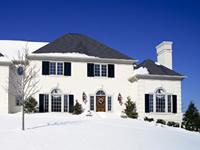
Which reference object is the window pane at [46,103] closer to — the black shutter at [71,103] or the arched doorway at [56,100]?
the arched doorway at [56,100]

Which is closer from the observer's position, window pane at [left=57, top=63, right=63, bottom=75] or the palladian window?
the palladian window

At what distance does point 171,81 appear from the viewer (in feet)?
110

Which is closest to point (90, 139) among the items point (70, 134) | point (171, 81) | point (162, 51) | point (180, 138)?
point (70, 134)

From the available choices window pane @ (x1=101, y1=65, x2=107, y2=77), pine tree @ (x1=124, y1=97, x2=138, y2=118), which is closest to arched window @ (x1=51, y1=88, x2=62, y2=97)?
window pane @ (x1=101, y1=65, x2=107, y2=77)

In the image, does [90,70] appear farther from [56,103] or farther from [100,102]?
[56,103]

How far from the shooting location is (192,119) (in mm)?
30484

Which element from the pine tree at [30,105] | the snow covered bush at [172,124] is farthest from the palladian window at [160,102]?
the pine tree at [30,105]

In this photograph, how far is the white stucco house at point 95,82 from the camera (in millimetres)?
32125

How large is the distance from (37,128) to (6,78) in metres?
10.4

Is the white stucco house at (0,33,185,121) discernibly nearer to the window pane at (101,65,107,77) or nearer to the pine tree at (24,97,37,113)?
the window pane at (101,65,107,77)

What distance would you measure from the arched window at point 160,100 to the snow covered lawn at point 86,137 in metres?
7.37

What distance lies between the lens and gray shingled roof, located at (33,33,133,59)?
33.5 metres

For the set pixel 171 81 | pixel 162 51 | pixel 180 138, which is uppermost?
pixel 162 51

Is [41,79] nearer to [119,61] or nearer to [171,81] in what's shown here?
[119,61]
